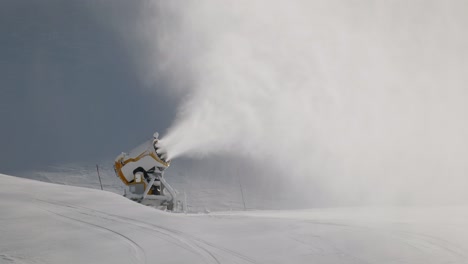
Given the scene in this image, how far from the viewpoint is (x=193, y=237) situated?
26.6ft

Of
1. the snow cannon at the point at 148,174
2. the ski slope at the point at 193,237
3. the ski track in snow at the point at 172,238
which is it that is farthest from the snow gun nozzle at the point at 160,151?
the ski track in snow at the point at 172,238

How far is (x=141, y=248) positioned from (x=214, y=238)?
1.33 meters

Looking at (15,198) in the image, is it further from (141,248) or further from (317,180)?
(317,180)

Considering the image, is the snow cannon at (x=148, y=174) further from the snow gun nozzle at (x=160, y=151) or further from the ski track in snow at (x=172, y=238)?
the ski track in snow at (x=172, y=238)

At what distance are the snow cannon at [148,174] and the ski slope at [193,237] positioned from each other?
6.39 meters

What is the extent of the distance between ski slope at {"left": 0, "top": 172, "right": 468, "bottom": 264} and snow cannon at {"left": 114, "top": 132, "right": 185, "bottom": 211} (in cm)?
639

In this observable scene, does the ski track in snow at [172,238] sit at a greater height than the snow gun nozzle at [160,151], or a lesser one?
lesser

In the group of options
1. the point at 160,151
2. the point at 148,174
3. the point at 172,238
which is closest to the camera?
the point at 172,238

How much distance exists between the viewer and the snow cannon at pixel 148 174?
1702 centimetres

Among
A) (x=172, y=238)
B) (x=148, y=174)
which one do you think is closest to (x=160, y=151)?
(x=148, y=174)

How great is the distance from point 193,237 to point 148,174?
9.66m

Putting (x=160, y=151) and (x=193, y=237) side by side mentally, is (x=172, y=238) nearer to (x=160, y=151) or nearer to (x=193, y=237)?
(x=193, y=237)

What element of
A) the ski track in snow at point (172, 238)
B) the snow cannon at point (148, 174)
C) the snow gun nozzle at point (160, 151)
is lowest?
the ski track in snow at point (172, 238)

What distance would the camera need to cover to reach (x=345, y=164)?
2964 centimetres
